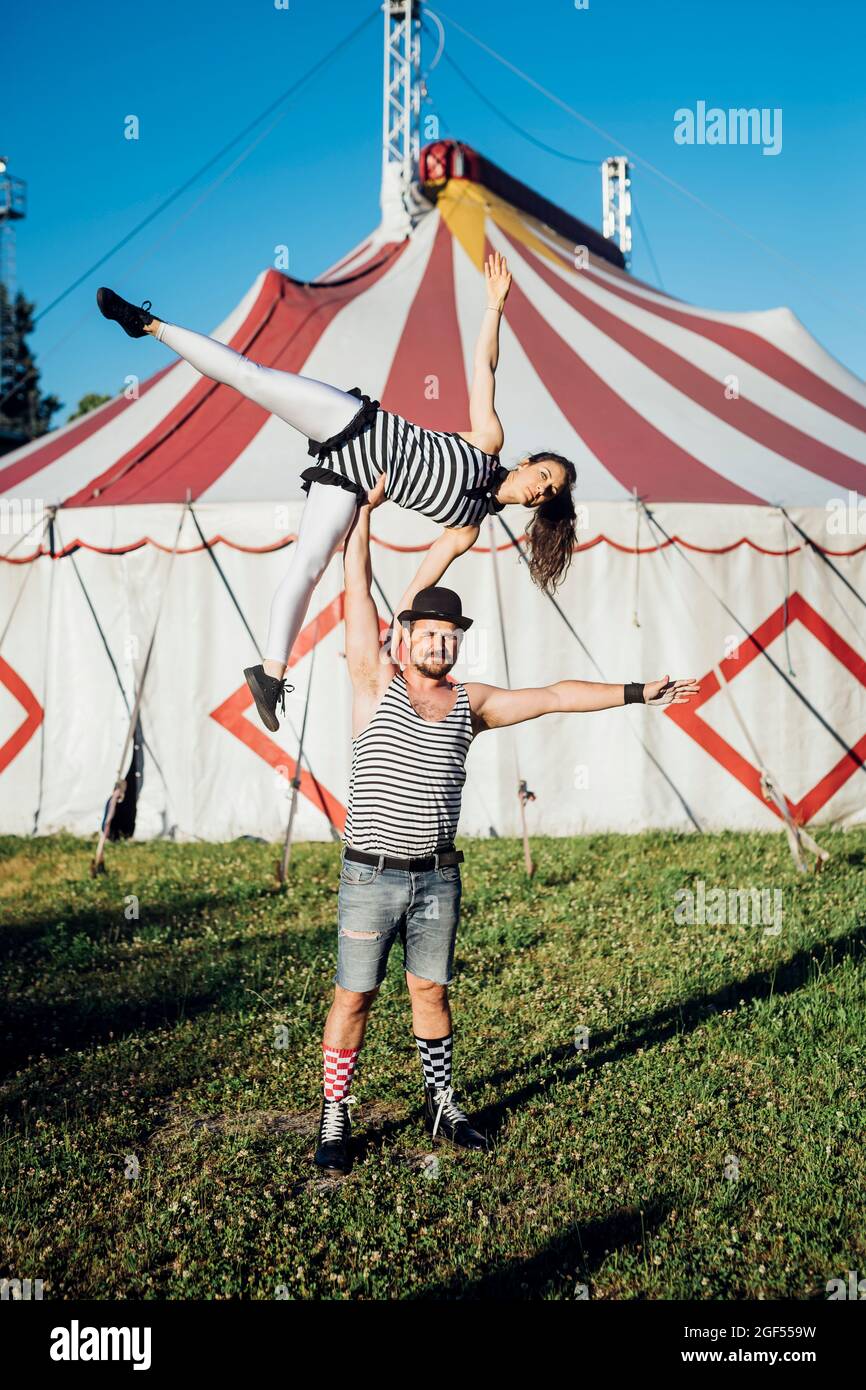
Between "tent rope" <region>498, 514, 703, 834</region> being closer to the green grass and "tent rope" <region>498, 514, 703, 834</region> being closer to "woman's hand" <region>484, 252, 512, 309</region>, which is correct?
the green grass

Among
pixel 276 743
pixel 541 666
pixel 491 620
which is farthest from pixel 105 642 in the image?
pixel 541 666

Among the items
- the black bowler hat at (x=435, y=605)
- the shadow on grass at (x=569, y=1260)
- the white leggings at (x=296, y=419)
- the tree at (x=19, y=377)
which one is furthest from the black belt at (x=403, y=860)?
the tree at (x=19, y=377)

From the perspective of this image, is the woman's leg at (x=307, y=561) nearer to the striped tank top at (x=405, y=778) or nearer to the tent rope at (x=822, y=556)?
the striped tank top at (x=405, y=778)

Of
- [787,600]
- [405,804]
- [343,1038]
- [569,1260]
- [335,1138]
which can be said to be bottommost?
[569,1260]

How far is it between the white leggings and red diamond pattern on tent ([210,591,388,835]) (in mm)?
4626

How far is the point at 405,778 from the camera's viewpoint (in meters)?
3.11

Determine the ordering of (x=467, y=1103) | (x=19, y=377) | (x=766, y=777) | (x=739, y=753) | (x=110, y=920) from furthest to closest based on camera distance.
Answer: (x=19, y=377) → (x=739, y=753) → (x=766, y=777) → (x=110, y=920) → (x=467, y=1103)

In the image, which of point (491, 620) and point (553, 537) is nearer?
point (553, 537)

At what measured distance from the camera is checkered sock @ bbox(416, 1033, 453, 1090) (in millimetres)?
3316

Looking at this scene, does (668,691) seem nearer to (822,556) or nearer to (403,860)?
(403,860)

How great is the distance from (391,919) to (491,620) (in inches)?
171

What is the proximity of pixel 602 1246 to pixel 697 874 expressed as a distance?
3562 mm
